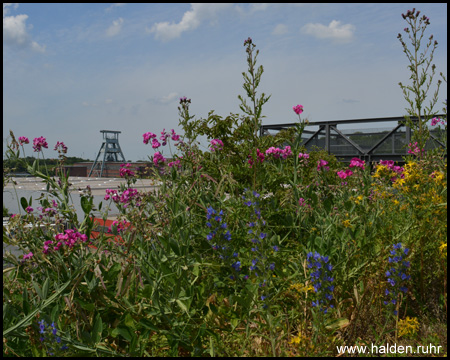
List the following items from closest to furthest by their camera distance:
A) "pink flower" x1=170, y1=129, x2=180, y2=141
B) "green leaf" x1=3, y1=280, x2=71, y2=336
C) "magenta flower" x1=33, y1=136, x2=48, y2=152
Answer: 1. "green leaf" x1=3, y1=280, x2=71, y2=336
2. "magenta flower" x1=33, y1=136, x2=48, y2=152
3. "pink flower" x1=170, y1=129, x2=180, y2=141

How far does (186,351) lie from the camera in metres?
2.15

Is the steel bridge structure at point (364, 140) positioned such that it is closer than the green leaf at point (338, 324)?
No

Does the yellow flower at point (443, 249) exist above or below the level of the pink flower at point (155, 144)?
below

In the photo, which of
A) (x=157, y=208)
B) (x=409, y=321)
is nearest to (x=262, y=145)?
(x=157, y=208)

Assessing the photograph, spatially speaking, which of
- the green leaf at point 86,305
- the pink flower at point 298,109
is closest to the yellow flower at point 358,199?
the pink flower at point 298,109

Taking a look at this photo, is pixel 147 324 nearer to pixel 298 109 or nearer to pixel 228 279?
pixel 228 279

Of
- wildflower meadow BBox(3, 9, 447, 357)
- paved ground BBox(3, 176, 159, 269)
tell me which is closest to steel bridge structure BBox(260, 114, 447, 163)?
paved ground BBox(3, 176, 159, 269)

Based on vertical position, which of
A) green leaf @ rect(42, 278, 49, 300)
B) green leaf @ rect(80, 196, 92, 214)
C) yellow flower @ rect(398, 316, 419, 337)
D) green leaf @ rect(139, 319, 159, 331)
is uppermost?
green leaf @ rect(80, 196, 92, 214)

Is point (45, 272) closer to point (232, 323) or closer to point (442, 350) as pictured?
point (232, 323)

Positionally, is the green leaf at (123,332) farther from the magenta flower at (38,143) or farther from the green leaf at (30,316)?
the magenta flower at (38,143)

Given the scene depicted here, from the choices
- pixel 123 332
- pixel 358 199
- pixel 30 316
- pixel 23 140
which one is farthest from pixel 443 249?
pixel 23 140

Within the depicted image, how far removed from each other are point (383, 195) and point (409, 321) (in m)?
1.04

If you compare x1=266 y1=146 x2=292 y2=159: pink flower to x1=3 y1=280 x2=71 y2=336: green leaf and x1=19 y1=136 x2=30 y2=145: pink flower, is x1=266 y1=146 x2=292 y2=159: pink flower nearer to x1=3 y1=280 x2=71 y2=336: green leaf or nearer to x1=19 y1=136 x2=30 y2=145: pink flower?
x1=19 y1=136 x2=30 y2=145: pink flower

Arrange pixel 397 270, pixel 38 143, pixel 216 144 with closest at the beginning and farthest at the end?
pixel 397 270 < pixel 38 143 < pixel 216 144
